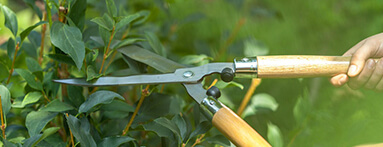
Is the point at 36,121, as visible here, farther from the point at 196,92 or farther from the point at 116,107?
the point at 196,92

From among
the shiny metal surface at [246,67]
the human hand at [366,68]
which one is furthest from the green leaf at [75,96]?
the human hand at [366,68]

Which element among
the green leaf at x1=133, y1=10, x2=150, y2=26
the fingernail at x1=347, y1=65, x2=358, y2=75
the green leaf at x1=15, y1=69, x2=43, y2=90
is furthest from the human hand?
the green leaf at x1=15, y1=69, x2=43, y2=90

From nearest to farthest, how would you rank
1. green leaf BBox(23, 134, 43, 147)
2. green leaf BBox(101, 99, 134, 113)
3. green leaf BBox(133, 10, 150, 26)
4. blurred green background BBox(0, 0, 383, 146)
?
green leaf BBox(23, 134, 43, 147) → green leaf BBox(101, 99, 134, 113) → green leaf BBox(133, 10, 150, 26) → blurred green background BBox(0, 0, 383, 146)

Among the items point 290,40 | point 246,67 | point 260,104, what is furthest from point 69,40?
point 290,40

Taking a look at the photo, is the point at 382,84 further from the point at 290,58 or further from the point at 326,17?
the point at 326,17

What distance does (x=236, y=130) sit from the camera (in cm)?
46

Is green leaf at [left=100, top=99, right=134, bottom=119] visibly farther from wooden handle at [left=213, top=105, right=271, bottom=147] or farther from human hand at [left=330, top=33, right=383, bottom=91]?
human hand at [left=330, top=33, right=383, bottom=91]

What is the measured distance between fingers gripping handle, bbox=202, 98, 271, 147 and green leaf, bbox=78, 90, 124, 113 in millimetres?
134

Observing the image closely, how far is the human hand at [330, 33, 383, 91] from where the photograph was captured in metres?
0.53

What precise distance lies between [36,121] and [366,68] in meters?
0.49

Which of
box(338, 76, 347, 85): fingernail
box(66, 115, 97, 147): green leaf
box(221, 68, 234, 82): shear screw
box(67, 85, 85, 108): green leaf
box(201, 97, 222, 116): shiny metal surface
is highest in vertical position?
box(338, 76, 347, 85): fingernail

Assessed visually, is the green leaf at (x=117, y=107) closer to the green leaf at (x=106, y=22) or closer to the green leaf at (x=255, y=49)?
the green leaf at (x=106, y=22)

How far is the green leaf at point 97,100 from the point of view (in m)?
0.50

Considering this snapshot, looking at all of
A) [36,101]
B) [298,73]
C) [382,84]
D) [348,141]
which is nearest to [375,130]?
[348,141]
